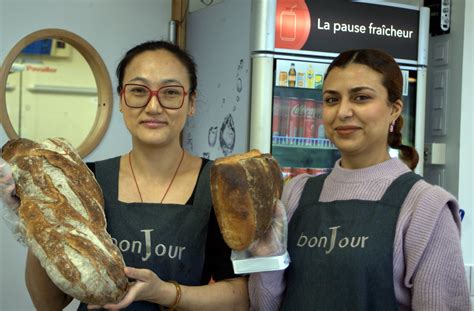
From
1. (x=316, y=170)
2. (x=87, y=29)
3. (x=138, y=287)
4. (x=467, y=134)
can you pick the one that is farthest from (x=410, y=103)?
(x=138, y=287)

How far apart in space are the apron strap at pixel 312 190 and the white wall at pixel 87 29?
6.19 feet

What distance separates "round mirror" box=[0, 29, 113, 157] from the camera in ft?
10.0

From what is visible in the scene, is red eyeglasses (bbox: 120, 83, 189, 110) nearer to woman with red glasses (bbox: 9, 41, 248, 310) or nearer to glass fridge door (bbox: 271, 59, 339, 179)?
woman with red glasses (bbox: 9, 41, 248, 310)

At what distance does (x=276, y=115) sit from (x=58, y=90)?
128 cm

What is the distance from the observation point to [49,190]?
1.25 m

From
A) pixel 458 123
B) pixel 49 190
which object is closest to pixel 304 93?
pixel 458 123

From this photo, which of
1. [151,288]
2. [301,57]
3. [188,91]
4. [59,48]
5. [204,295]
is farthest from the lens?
[59,48]

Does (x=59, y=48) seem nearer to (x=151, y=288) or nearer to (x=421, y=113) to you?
(x=421, y=113)

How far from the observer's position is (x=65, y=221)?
47.8 inches

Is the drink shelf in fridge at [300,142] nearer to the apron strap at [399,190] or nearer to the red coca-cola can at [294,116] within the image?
the red coca-cola can at [294,116]

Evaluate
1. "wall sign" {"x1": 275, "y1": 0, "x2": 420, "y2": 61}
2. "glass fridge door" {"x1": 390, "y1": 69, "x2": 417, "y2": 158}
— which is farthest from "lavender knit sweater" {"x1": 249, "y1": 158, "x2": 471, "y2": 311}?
"glass fridge door" {"x1": 390, "y1": 69, "x2": 417, "y2": 158}

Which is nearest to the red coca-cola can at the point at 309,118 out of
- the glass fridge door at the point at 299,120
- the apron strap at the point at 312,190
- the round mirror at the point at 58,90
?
the glass fridge door at the point at 299,120

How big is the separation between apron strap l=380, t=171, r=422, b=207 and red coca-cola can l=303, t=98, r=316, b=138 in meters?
1.72

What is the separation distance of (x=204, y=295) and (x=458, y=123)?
2440 mm
